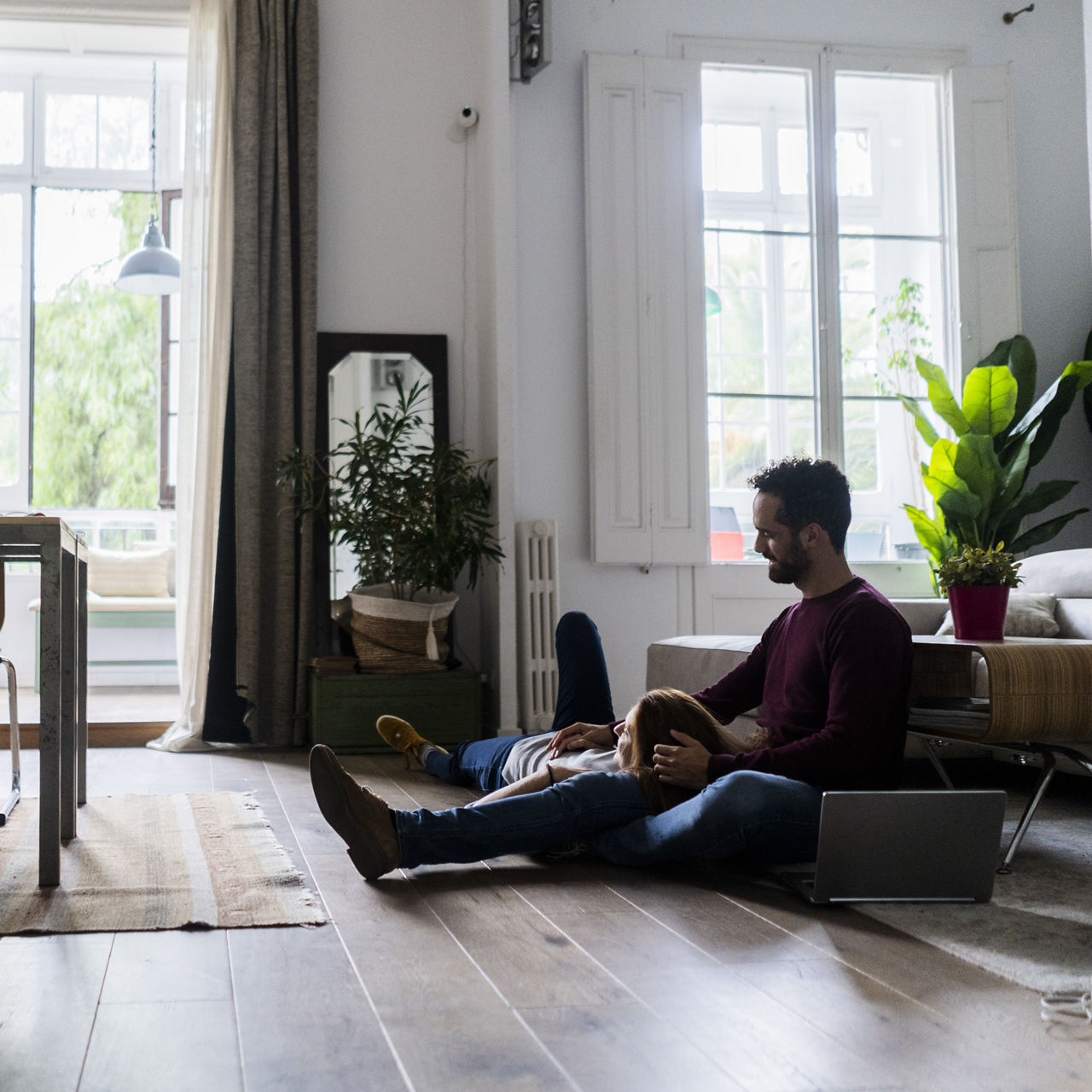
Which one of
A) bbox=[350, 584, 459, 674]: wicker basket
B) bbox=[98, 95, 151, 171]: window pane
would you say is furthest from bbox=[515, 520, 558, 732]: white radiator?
bbox=[98, 95, 151, 171]: window pane

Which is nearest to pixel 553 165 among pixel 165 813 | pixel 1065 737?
pixel 165 813

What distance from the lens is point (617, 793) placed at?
2.31 m

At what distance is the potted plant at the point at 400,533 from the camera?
14.2 ft

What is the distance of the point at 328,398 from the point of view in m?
4.75

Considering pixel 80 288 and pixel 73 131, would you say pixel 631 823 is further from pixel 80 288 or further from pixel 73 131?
pixel 80 288

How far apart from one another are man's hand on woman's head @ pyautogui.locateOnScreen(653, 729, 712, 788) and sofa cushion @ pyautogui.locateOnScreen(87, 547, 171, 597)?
17.3 feet

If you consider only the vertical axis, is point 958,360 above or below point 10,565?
above

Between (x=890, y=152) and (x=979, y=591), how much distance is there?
135 inches

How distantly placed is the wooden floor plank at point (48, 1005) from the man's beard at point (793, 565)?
135cm

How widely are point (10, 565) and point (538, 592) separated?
394 centimetres

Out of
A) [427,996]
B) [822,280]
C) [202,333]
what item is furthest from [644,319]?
[427,996]

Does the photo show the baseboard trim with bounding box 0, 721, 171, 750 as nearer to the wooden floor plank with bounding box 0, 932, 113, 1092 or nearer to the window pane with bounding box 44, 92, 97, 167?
the wooden floor plank with bounding box 0, 932, 113, 1092

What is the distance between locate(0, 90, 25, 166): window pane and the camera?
684 cm

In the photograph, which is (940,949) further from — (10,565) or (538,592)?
(10,565)
